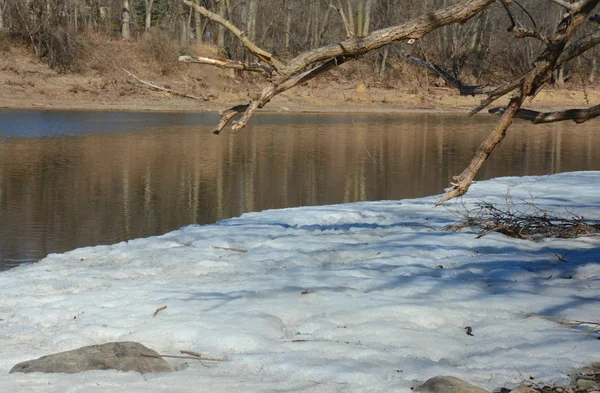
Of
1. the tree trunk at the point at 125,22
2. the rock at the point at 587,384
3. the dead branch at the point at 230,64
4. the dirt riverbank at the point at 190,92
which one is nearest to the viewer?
the rock at the point at 587,384

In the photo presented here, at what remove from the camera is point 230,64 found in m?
5.47

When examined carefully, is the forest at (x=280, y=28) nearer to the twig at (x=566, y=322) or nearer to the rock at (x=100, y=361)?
the twig at (x=566, y=322)

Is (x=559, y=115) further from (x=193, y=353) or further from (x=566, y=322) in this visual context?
(x=193, y=353)

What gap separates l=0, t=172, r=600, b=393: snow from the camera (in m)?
4.47

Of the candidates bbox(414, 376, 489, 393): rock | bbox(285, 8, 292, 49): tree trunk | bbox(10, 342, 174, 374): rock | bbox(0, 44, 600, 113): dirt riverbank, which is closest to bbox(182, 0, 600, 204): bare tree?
bbox(10, 342, 174, 374): rock

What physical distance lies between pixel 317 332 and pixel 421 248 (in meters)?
2.48

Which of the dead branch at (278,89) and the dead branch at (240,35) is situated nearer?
the dead branch at (240,35)

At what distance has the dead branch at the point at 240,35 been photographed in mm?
5273

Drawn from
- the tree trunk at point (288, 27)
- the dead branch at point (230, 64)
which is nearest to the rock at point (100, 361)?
the dead branch at point (230, 64)

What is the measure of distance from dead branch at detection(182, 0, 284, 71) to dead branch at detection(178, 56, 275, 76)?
0.07m

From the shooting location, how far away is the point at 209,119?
93.5 ft

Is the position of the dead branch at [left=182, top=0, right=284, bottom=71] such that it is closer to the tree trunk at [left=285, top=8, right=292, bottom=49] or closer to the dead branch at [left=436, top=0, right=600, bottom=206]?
the dead branch at [left=436, top=0, right=600, bottom=206]

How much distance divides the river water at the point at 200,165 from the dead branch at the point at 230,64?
871mm

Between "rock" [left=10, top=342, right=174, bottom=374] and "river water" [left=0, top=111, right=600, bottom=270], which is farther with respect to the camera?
"river water" [left=0, top=111, right=600, bottom=270]
